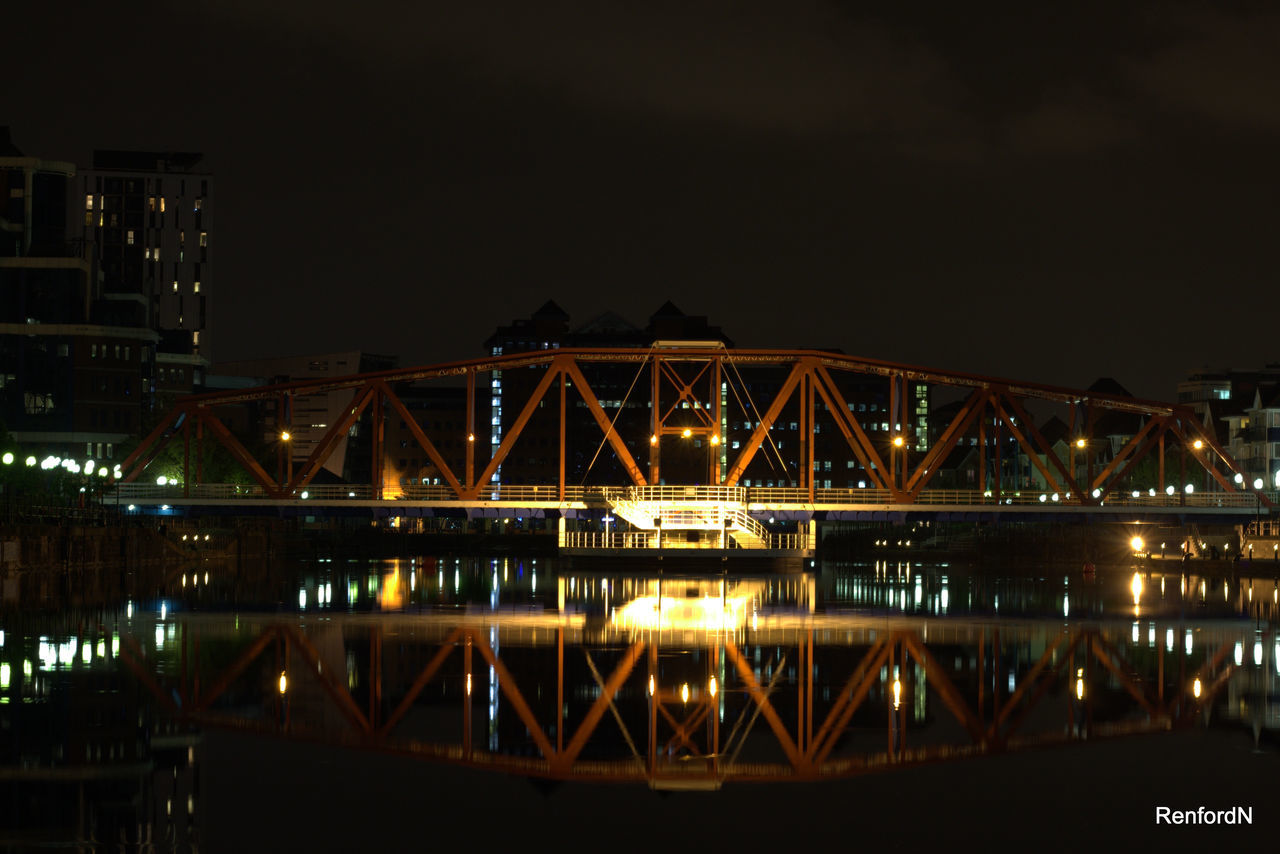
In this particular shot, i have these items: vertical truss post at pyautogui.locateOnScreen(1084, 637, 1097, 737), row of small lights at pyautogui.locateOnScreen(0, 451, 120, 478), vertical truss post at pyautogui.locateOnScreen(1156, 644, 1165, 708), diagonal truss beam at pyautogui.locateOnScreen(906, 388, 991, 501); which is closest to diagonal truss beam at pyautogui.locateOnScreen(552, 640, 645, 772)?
vertical truss post at pyautogui.locateOnScreen(1084, 637, 1097, 737)

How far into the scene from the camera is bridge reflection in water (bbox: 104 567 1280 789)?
2488 centimetres

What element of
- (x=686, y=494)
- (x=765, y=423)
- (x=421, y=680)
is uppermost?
(x=765, y=423)

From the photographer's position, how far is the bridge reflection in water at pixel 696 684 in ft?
81.6

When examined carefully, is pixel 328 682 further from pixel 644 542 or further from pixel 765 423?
pixel 644 542

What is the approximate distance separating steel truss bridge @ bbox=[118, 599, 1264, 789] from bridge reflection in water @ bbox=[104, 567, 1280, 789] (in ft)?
0.27

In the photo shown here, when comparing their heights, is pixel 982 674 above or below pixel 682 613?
above

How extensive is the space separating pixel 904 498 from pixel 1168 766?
7203 cm

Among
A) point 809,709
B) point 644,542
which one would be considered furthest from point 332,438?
point 809,709

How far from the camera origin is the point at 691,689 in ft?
103

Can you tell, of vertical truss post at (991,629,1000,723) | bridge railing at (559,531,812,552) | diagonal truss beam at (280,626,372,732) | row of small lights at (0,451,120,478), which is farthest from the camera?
bridge railing at (559,531,812,552)

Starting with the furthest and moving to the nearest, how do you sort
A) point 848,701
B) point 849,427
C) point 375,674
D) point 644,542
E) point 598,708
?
point 849,427, point 644,542, point 375,674, point 848,701, point 598,708

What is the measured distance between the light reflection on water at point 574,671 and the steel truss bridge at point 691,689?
0.11m

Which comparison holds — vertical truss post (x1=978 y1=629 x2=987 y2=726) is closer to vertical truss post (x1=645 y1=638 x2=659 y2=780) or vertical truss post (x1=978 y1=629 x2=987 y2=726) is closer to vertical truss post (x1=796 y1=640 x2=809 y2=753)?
vertical truss post (x1=796 y1=640 x2=809 y2=753)

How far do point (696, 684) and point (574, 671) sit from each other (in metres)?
3.63
